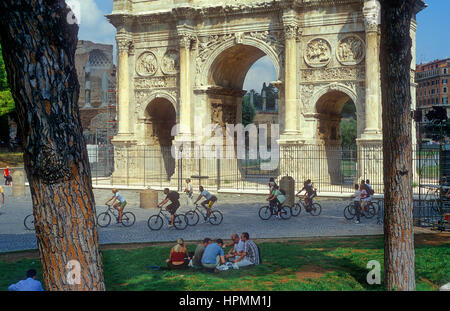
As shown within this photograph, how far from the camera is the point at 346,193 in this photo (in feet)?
79.2

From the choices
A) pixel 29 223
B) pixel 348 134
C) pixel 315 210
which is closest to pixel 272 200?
pixel 315 210

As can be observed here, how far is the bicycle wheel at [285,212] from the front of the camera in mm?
18922

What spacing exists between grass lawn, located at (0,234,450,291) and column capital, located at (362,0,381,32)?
12.5m

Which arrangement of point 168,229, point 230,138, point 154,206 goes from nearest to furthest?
1. point 168,229
2. point 154,206
3. point 230,138

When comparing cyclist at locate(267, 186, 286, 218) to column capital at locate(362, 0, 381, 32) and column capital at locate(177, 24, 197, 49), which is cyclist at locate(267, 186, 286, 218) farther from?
column capital at locate(177, 24, 197, 49)

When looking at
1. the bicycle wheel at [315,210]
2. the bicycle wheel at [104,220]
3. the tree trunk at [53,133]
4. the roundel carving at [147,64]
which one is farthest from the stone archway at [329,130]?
the tree trunk at [53,133]

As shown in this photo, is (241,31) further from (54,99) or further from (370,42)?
(54,99)

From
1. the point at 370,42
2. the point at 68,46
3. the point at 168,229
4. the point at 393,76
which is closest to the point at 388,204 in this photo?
the point at 393,76

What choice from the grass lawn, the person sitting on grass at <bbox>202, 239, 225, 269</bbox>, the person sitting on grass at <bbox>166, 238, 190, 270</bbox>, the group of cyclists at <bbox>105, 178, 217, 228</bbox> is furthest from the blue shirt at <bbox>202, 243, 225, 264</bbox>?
the group of cyclists at <bbox>105, 178, 217, 228</bbox>

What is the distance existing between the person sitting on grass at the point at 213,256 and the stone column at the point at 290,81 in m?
15.2

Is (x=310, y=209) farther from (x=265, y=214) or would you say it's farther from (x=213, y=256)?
(x=213, y=256)

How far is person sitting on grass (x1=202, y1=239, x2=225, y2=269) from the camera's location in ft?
35.9

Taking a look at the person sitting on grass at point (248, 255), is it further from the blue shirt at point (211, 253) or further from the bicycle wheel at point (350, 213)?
the bicycle wheel at point (350, 213)

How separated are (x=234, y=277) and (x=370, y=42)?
1666 cm
